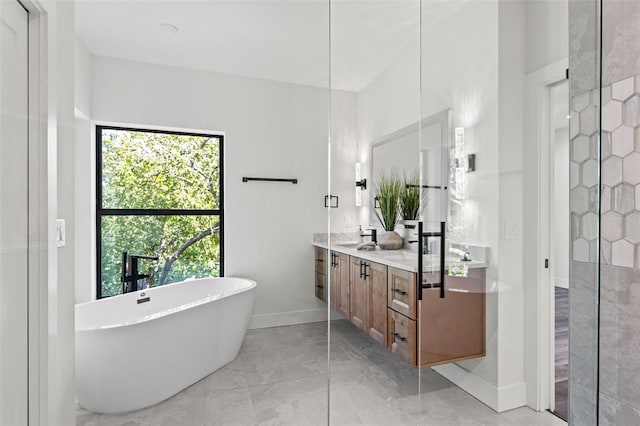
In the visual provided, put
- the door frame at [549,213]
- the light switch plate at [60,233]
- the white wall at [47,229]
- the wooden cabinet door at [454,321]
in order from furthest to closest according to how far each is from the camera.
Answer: the wooden cabinet door at [454,321], the door frame at [549,213], the light switch plate at [60,233], the white wall at [47,229]

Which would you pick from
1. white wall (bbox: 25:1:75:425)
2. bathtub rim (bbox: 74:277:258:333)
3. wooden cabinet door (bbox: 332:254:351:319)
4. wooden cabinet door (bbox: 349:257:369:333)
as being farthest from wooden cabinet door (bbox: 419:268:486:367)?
white wall (bbox: 25:1:75:425)

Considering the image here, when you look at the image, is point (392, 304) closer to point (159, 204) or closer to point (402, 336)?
point (402, 336)

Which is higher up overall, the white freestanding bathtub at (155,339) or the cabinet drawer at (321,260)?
the cabinet drawer at (321,260)

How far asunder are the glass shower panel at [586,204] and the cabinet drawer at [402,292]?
764 millimetres

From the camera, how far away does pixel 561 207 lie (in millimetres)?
1664

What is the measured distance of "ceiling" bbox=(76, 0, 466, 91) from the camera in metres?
1.75

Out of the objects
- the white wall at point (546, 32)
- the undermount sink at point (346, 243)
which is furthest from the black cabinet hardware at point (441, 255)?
the white wall at point (546, 32)

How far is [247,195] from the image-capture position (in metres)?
1.75

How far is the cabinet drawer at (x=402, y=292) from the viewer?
5.82 ft

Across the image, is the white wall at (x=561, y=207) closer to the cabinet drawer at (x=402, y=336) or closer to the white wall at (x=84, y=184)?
the cabinet drawer at (x=402, y=336)

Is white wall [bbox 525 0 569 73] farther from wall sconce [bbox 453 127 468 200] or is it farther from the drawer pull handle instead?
the drawer pull handle

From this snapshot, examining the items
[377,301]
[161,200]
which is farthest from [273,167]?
[377,301]
